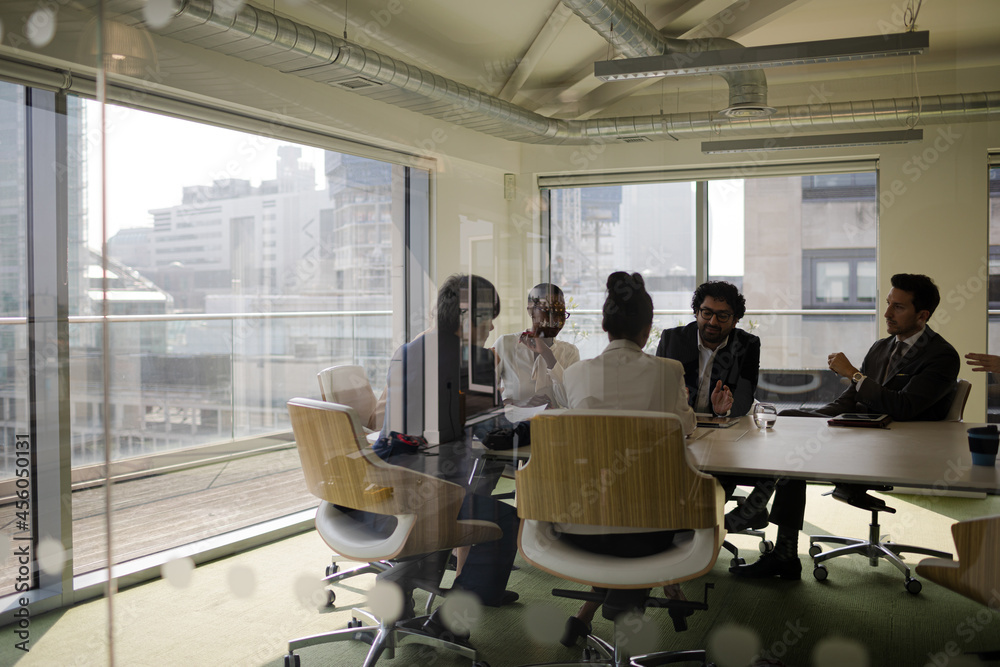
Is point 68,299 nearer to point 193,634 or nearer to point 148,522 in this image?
point 148,522

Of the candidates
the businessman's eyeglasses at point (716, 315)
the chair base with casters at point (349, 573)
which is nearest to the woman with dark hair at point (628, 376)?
the businessman's eyeglasses at point (716, 315)

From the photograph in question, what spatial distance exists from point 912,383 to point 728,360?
615 mm

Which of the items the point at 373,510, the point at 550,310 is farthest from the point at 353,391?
the point at 550,310

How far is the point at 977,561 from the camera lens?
6.98 ft

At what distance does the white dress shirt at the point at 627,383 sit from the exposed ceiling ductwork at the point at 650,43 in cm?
111

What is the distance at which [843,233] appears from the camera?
260cm

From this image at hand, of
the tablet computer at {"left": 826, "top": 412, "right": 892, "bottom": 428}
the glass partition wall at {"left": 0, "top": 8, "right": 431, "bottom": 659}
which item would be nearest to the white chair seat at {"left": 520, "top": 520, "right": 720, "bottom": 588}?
the tablet computer at {"left": 826, "top": 412, "right": 892, "bottom": 428}

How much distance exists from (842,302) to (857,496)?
685 millimetres

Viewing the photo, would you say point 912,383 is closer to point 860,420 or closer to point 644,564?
point 860,420

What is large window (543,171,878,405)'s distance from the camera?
8.31ft

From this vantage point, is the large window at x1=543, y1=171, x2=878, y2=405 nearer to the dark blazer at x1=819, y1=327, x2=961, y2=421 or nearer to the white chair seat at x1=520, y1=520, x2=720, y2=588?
the dark blazer at x1=819, y1=327, x2=961, y2=421

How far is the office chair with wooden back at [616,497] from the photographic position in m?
1.97

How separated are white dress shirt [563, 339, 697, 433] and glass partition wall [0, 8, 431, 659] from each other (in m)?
0.60

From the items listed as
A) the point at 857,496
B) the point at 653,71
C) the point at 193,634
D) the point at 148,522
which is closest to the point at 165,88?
the point at 148,522
